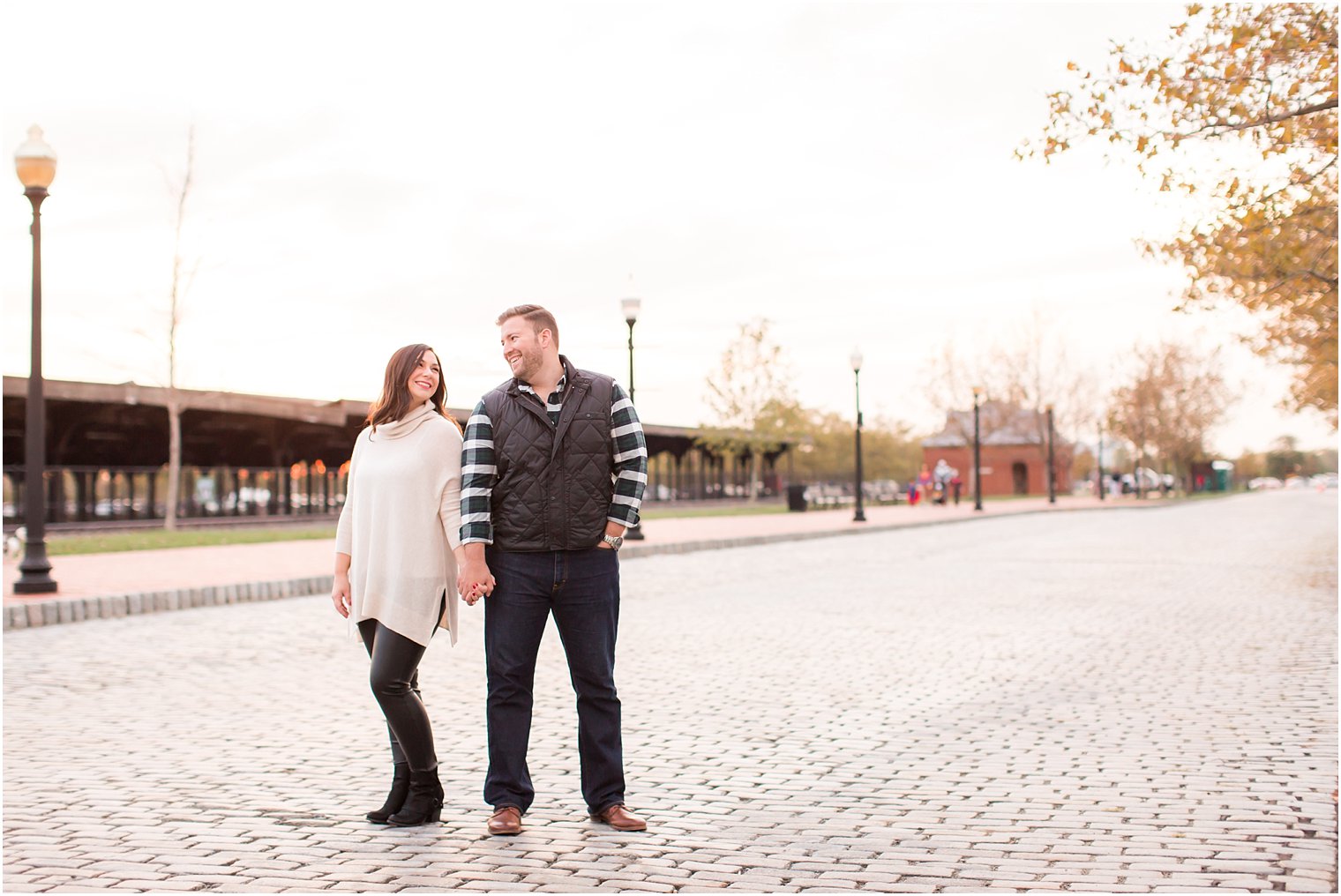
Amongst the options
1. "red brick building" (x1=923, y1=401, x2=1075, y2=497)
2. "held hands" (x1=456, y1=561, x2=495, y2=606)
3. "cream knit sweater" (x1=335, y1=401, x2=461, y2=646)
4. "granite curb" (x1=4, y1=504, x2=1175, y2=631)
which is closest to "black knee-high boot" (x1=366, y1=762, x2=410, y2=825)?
"cream knit sweater" (x1=335, y1=401, x2=461, y2=646)

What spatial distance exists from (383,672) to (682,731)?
7.34ft

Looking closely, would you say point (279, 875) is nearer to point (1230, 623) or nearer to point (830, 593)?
point (1230, 623)

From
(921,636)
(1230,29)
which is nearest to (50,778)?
(921,636)

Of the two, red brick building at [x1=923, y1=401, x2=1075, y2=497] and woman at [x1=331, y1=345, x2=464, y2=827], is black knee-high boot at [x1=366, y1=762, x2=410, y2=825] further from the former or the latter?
red brick building at [x1=923, y1=401, x2=1075, y2=497]

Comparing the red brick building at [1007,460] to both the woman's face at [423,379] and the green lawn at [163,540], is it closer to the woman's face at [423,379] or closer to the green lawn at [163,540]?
the green lawn at [163,540]

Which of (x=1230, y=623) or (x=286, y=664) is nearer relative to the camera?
(x=286, y=664)

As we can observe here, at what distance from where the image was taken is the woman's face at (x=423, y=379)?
4824 mm

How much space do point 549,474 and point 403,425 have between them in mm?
592

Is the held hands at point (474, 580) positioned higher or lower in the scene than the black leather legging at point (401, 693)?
higher

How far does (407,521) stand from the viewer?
477 centimetres

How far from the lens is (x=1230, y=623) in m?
11.3

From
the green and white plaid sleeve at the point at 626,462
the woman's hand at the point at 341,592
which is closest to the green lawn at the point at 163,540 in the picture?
the woman's hand at the point at 341,592

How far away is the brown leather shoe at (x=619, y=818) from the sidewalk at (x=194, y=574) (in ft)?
28.4

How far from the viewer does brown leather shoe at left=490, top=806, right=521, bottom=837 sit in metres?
4.62
